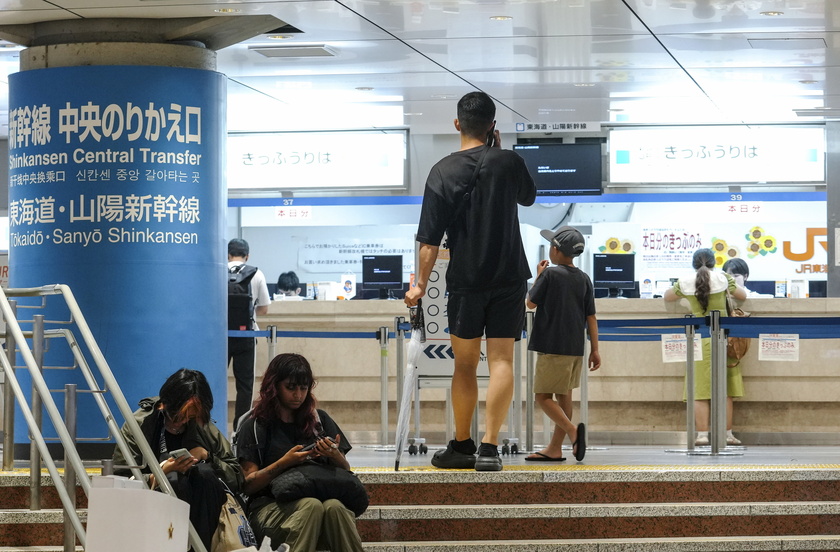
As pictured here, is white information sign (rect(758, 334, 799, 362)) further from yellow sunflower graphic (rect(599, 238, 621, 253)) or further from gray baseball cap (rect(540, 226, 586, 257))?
yellow sunflower graphic (rect(599, 238, 621, 253))

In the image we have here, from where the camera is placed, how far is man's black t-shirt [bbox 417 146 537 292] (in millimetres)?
6199

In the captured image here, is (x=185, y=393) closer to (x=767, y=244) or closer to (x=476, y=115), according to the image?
(x=476, y=115)

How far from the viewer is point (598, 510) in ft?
20.2

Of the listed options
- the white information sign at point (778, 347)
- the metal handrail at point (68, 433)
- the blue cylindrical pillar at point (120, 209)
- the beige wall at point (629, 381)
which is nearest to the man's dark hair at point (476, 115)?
the blue cylindrical pillar at point (120, 209)

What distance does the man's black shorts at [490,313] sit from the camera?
20.4ft

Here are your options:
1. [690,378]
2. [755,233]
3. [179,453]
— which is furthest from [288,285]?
[179,453]

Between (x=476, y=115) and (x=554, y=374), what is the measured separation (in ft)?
5.46

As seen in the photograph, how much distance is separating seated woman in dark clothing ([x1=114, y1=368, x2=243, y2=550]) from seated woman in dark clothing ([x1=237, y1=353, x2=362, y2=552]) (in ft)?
0.45

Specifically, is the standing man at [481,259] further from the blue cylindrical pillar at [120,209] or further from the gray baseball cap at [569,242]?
the blue cylindrical pillar at [120,209]

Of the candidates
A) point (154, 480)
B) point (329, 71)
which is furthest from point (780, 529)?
point (329, 71)

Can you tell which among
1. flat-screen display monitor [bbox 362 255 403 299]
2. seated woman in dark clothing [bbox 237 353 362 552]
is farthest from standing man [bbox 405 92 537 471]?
flat-screen display monitor [bbox 362 255 403 299]

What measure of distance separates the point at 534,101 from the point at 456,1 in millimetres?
3407

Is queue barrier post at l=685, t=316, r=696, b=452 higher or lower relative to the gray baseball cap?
lower

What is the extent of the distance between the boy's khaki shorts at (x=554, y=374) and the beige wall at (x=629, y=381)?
2.41 m
